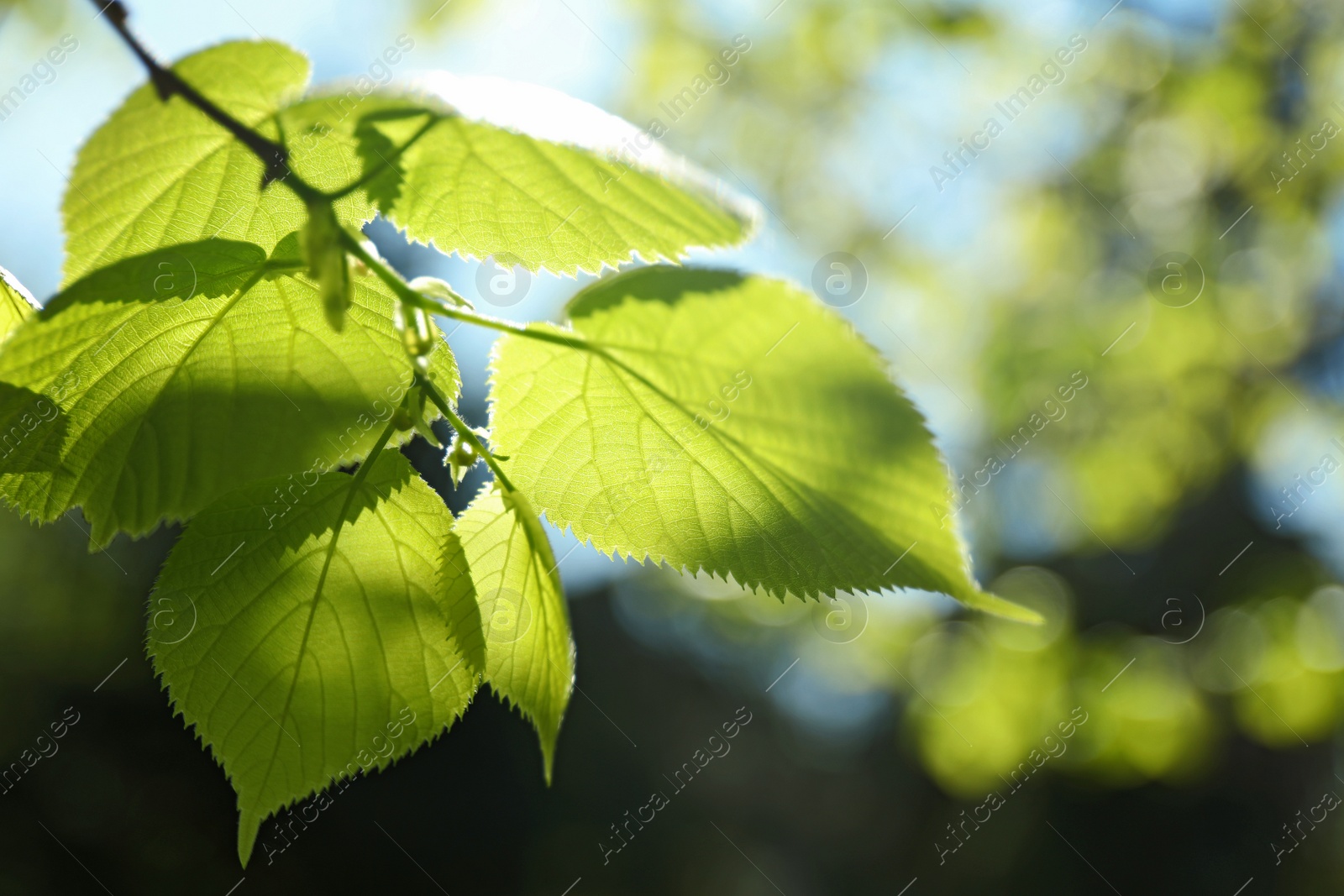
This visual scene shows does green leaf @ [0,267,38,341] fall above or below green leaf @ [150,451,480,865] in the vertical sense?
above

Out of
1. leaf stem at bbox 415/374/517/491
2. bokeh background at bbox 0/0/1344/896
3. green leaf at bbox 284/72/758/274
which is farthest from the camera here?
bokeh background at bbox 0/0/1344/896

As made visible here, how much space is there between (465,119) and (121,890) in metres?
6.81

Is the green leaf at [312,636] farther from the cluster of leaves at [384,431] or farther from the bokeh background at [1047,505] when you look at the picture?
the bokeh background at [1047,505]

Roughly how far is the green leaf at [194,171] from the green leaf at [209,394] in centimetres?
5

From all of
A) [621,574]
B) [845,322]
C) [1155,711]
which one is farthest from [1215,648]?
[845,322]

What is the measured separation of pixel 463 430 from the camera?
0.49 m

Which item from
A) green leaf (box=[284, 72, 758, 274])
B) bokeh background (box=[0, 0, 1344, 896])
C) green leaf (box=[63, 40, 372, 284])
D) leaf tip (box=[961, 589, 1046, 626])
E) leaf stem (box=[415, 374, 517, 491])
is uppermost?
green leaf (box=[63, 40, 372, 284])

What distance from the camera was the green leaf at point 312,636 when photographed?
1.65 ft

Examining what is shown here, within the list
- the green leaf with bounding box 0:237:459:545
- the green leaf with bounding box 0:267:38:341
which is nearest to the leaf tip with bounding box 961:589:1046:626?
the green leaf with bounding box 0:237:459:545

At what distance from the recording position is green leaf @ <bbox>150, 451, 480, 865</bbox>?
1.65 feet

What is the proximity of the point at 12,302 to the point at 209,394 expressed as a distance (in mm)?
163

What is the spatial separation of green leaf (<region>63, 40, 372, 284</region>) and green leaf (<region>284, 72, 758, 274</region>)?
43 mm

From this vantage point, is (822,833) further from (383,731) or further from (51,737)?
(383,731)

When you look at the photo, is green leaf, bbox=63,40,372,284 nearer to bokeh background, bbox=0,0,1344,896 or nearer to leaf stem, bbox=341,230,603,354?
leaf stem, bbox=341,230,603,354
